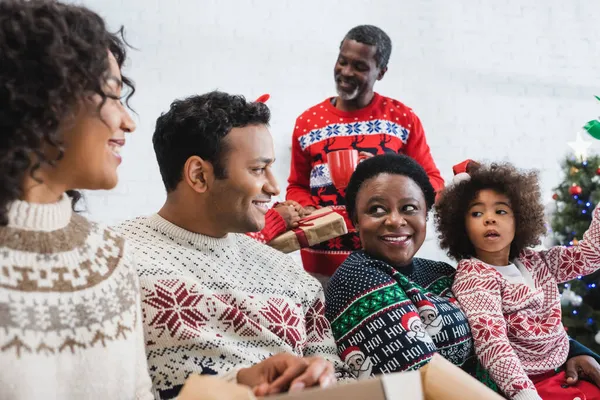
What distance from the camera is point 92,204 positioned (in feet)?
11.4

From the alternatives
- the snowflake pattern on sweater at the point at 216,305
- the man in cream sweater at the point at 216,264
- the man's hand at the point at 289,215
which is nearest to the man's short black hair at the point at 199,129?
the man in cream sweater at the point at 216,264

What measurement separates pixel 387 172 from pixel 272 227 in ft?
1.17

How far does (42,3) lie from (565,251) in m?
1.58

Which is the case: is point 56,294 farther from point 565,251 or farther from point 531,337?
point 565,251

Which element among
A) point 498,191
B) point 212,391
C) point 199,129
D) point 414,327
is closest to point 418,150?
point 498,191

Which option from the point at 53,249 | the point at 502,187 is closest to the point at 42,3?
the point at 53,249

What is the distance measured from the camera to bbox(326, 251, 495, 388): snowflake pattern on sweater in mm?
1423

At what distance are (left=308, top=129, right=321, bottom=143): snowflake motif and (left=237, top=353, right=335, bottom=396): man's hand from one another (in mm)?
1398

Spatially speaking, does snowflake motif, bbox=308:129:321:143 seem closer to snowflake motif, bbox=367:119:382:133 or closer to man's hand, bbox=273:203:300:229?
snowflake motif, bbox=367:119:382:133

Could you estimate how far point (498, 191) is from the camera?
6.21 ft

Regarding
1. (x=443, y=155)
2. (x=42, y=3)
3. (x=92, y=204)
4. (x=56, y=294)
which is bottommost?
(x=92, y=204)

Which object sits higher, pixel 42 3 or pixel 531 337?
pixel 42 3

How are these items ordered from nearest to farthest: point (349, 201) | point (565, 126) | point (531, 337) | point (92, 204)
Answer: point (531, 337), point (349, 201), point (92, 204), point (565, 126)

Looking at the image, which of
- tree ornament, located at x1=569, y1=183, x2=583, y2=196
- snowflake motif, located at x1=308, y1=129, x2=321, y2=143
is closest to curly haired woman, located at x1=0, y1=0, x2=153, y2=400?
snowflake motif, located at x1=308, y1=129, x2=321, y2=143
